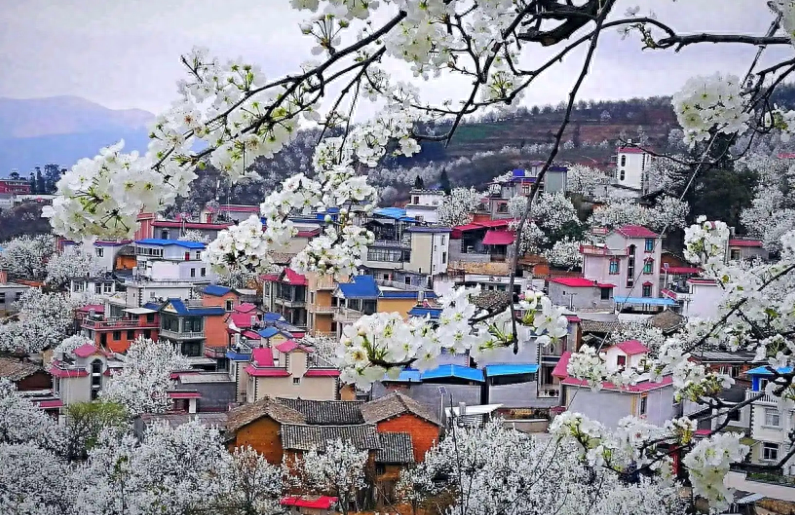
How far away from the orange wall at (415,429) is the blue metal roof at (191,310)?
4366mm

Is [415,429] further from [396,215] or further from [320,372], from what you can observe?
[396,215]

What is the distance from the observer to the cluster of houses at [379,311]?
27.7 feet

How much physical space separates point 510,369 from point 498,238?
5.42 m

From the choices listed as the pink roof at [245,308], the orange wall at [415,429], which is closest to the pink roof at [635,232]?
the pink roof at [245,308]

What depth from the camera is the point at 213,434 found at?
819 cm

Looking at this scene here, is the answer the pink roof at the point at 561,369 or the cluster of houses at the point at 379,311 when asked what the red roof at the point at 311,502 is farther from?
the pink roof at the point at 561,369

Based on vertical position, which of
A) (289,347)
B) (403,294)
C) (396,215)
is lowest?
(289,347)

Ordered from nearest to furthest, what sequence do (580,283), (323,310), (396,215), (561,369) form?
(561,369) → (580,283) → (323,310) → (396,215)

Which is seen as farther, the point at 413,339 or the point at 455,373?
the point at 455,373

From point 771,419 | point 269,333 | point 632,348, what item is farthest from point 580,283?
point 771,419

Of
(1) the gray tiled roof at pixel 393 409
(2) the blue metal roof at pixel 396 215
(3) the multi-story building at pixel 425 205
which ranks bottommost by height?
(1) the gray tiled roof at pixel 393 409

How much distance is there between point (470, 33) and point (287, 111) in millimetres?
463

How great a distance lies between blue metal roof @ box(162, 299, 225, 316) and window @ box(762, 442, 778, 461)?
678 centimetres

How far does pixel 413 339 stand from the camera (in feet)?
4.25
